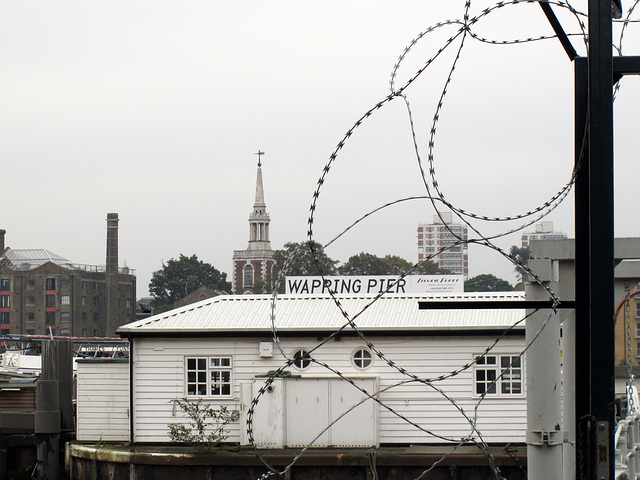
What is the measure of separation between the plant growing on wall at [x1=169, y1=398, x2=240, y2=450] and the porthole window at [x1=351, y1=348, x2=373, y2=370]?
A: 273 centimetres

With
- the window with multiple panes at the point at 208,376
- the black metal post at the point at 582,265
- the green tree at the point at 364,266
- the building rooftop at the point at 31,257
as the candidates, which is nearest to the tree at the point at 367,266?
the green tree at the point at 364,266

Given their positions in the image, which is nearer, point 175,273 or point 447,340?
point 447,340

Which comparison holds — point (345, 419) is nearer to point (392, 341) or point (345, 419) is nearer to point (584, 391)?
point (392, 341)

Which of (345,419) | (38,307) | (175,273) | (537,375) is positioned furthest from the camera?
(175,273)

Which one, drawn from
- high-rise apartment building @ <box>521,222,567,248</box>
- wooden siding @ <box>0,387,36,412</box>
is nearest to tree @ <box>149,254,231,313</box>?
wooden siding @ <box>0,387,36,412</box>

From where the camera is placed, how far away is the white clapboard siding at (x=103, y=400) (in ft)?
68.8

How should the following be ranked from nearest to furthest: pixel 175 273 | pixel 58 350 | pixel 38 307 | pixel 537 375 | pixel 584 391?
pixel 584 391 → pixel 537 375 → pixel 58 350 → pixel 38 307 → pixel 175 273

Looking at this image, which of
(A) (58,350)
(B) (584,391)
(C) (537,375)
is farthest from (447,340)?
(B) (584,391)

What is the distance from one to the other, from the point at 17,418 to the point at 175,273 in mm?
108939

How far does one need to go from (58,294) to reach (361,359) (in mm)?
95531

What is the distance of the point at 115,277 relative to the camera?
116 meters

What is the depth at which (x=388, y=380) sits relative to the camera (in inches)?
786

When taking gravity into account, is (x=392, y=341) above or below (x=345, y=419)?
above

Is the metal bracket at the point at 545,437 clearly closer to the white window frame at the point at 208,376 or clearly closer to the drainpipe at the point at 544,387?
the drainpipe at the point at 544,387
